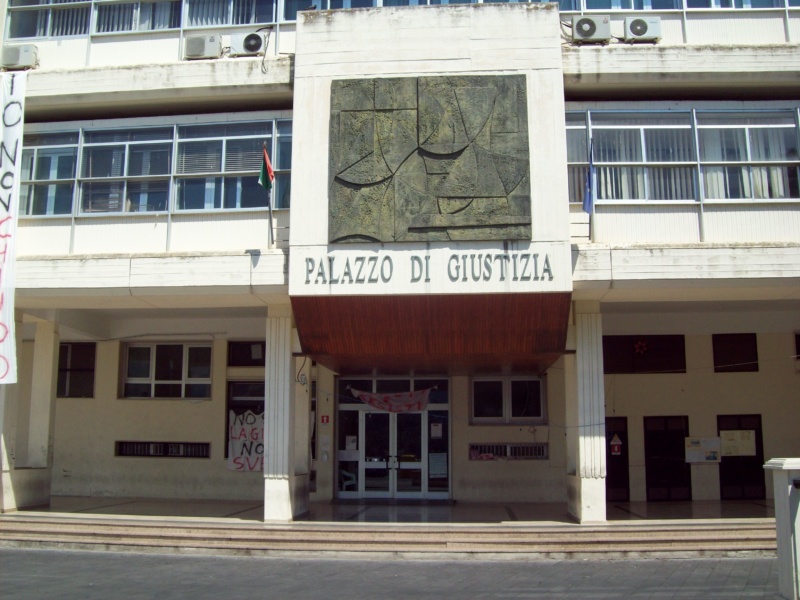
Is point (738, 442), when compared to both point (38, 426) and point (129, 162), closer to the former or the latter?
point (129, 162)

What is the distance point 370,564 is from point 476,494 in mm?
6116

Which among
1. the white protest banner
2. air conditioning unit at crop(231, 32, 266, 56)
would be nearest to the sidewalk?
the white protest banner

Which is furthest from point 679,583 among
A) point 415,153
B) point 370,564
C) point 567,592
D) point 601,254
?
point 415,153

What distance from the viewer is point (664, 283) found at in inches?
482

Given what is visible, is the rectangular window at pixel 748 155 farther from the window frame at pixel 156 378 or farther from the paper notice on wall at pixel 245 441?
the window frame at pixel 156 378

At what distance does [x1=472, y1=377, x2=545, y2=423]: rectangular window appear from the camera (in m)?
17.1

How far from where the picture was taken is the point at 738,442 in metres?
16.6

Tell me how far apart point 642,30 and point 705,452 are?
29.8 feet

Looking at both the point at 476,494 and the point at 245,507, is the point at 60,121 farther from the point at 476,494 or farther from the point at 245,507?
the point at 476,494

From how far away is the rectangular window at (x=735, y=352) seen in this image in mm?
16734

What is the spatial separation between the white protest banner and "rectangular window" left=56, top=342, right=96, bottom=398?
183 inches

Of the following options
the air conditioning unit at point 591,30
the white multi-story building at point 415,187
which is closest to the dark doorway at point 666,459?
the white multi-story building at point 415,187

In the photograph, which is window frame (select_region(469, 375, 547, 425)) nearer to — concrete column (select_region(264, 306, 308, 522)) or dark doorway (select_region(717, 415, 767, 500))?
dark doorway (select_region(717, 415, 767, 500))

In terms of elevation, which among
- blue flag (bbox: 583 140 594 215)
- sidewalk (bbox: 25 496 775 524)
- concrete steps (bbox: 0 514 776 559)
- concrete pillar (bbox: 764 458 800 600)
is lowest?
concrete steps (bbox: 0 514 776 559)
